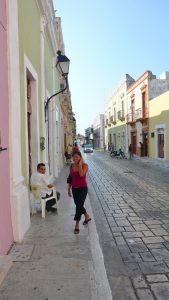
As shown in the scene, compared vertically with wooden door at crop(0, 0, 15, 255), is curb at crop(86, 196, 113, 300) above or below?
below

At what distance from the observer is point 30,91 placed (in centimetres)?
719

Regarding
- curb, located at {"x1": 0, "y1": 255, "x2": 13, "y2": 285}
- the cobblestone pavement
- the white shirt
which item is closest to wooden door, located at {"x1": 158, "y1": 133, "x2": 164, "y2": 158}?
the cobblestone pavement

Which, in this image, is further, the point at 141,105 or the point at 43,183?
the point at 141,105

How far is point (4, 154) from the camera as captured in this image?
13.5 feet

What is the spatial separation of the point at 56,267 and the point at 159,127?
64.6 ft

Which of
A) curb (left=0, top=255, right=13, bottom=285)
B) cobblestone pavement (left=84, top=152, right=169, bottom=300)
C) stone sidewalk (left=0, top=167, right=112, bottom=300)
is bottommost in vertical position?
cobblestone pavement (left=84, top=152, right=169, bottom=300)

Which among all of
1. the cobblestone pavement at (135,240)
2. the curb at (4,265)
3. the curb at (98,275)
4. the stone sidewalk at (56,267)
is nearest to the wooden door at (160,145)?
the cobblestone pavement at (135,240)

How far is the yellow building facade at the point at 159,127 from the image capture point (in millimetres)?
20752

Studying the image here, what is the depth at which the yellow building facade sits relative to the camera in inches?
817

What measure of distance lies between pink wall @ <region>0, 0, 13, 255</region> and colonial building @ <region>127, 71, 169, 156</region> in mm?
22113

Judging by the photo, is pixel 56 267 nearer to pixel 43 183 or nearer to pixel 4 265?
pixel 4 265

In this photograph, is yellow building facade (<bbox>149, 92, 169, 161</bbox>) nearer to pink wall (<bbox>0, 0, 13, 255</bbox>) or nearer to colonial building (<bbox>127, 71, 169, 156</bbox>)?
colonial building (<bbox>127, 71, 169, 156</bbox>)

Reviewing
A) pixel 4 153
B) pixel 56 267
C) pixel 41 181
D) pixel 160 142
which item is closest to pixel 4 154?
pixel 4 153

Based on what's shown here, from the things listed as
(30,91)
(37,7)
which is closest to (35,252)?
(30,91)
